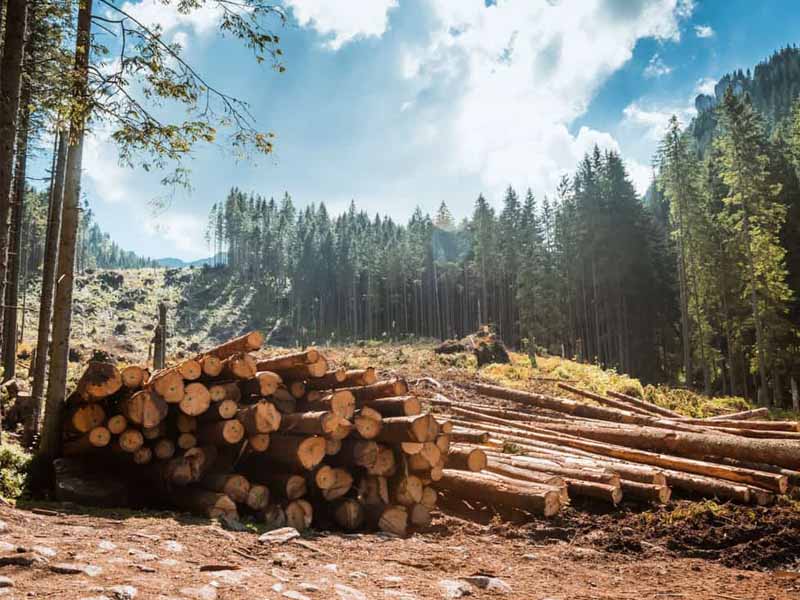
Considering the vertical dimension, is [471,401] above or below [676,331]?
below

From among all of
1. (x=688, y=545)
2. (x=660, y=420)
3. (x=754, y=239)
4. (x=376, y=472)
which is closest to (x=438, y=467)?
(x=376, y=472)

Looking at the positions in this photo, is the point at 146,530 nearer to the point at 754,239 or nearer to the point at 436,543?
the point at 436,543

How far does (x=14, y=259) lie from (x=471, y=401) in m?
15.8

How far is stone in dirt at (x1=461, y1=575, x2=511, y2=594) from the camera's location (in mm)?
4520

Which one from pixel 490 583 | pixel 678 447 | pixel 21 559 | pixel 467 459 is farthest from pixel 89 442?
pixel 678 447

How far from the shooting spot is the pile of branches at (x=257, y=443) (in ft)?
22.3

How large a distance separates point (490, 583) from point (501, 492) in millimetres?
2820

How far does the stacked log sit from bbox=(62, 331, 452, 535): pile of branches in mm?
15

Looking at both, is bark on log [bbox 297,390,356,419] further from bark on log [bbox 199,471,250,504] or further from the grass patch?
the grass patch

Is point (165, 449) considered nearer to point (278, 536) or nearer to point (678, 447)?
point (278, 536)

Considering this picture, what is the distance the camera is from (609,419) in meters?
12.8

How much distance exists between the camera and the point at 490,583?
4.62 meters

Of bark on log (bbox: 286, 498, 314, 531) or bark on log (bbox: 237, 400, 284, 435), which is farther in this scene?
bark on log (bbox: 237, 400, 284, 435)

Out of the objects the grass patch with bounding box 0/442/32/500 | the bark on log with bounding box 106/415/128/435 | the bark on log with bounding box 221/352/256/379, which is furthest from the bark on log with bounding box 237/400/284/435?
the grass patch with bounding box 0/442/32/500
